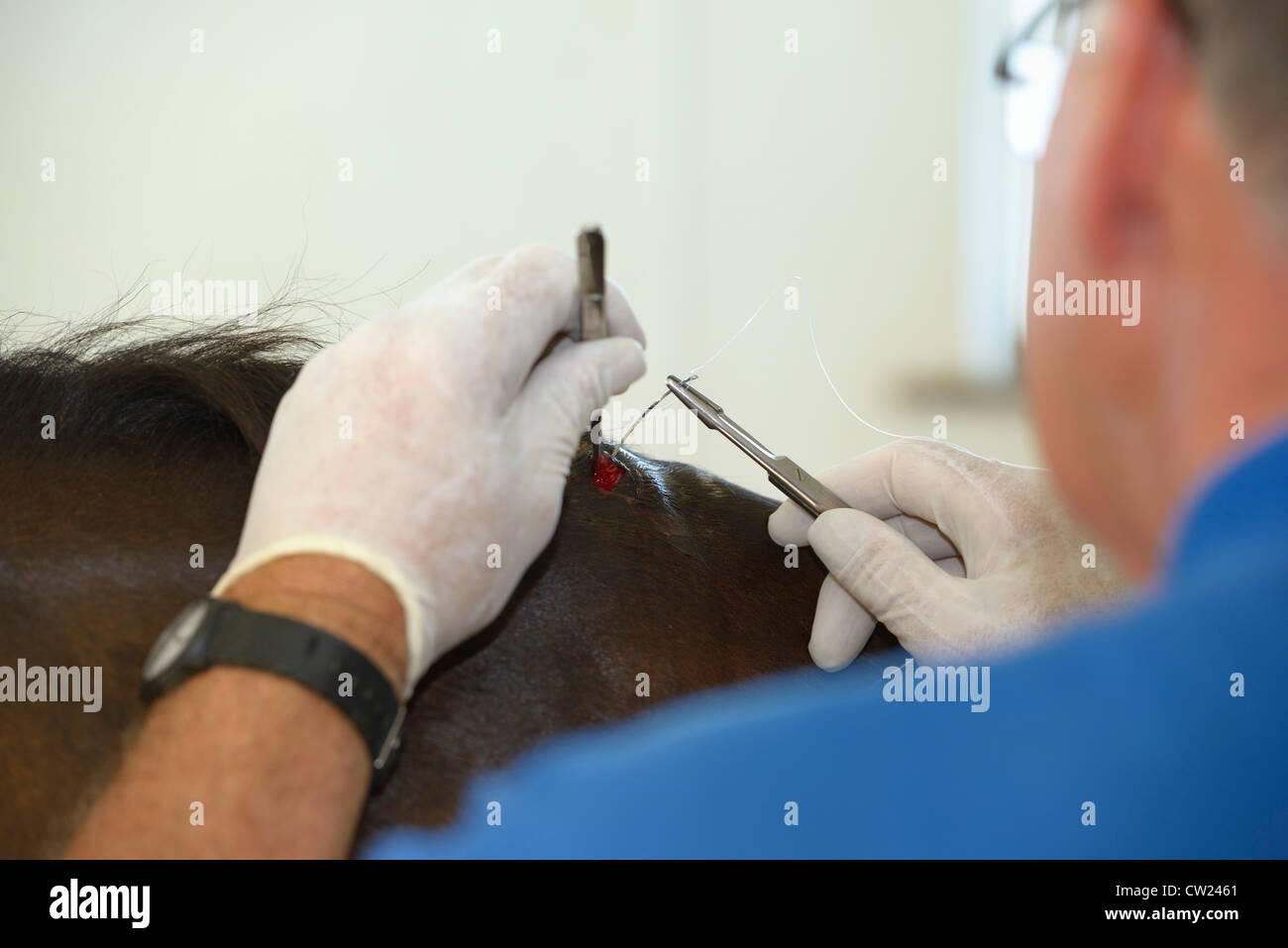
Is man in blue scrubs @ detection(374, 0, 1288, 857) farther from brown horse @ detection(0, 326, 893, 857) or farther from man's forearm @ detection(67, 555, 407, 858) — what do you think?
brown horse @ detection(0, 326, 893, 857)

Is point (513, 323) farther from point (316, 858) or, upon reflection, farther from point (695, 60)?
point (695, 60)

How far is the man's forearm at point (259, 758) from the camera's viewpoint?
0.47 meters

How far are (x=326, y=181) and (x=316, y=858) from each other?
132cm

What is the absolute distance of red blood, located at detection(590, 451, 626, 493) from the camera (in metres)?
0.80

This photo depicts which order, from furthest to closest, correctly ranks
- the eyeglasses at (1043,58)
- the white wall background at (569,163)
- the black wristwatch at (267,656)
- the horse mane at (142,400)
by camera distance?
the white wall background at (569,163), the horse mane at (142,400), the black wristwatch at (267,656), the eyeglasses at (1043,58)

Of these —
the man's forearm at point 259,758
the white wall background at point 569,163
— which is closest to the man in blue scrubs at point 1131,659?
the man's forearm at point 259,758

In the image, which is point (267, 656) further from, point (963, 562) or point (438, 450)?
point (963, 562)

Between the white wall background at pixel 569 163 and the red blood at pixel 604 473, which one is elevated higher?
the white wall background at pixel 569 163

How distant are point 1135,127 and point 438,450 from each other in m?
0.43

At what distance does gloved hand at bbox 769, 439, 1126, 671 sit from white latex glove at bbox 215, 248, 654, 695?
25cm

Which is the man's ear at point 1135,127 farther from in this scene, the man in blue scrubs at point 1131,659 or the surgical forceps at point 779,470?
the surgical forceps at point 779,470

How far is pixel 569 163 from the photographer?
1.64 meters

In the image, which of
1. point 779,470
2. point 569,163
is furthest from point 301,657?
point 569,163

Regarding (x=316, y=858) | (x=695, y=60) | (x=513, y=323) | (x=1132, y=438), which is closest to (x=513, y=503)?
(x=513, y=323)
